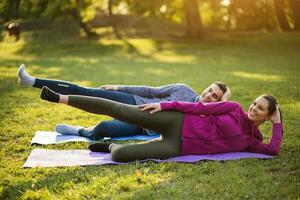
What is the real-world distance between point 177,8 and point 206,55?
10.3 m

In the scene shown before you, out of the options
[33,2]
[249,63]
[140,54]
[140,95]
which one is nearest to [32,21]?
[33,2]

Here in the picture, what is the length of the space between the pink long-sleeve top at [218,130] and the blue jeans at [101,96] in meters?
1.44

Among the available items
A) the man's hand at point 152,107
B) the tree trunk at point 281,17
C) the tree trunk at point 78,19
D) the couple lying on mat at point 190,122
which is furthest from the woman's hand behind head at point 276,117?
the tree trunk at point 281,17

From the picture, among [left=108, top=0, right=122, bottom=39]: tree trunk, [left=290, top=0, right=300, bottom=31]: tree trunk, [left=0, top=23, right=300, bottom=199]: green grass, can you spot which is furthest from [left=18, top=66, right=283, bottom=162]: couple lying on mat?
[left=290, top=0, right=300, bottom=31]: tree trunk

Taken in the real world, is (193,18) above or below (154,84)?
above

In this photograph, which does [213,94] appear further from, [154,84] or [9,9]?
[9,9]

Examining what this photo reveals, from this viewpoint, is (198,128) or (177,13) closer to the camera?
(198,128)

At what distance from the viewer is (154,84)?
12.7 meters

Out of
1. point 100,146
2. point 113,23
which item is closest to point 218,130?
point 100,146

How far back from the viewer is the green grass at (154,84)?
4.68 meters

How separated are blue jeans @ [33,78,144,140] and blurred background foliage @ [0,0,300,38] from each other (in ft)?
67.0

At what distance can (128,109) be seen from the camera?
5191 millimetres

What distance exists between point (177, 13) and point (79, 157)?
88.0 feet

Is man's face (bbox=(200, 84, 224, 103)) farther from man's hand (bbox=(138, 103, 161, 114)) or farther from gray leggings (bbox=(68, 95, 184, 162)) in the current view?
man's hand (bbox=(138, 103, 161, 114))
